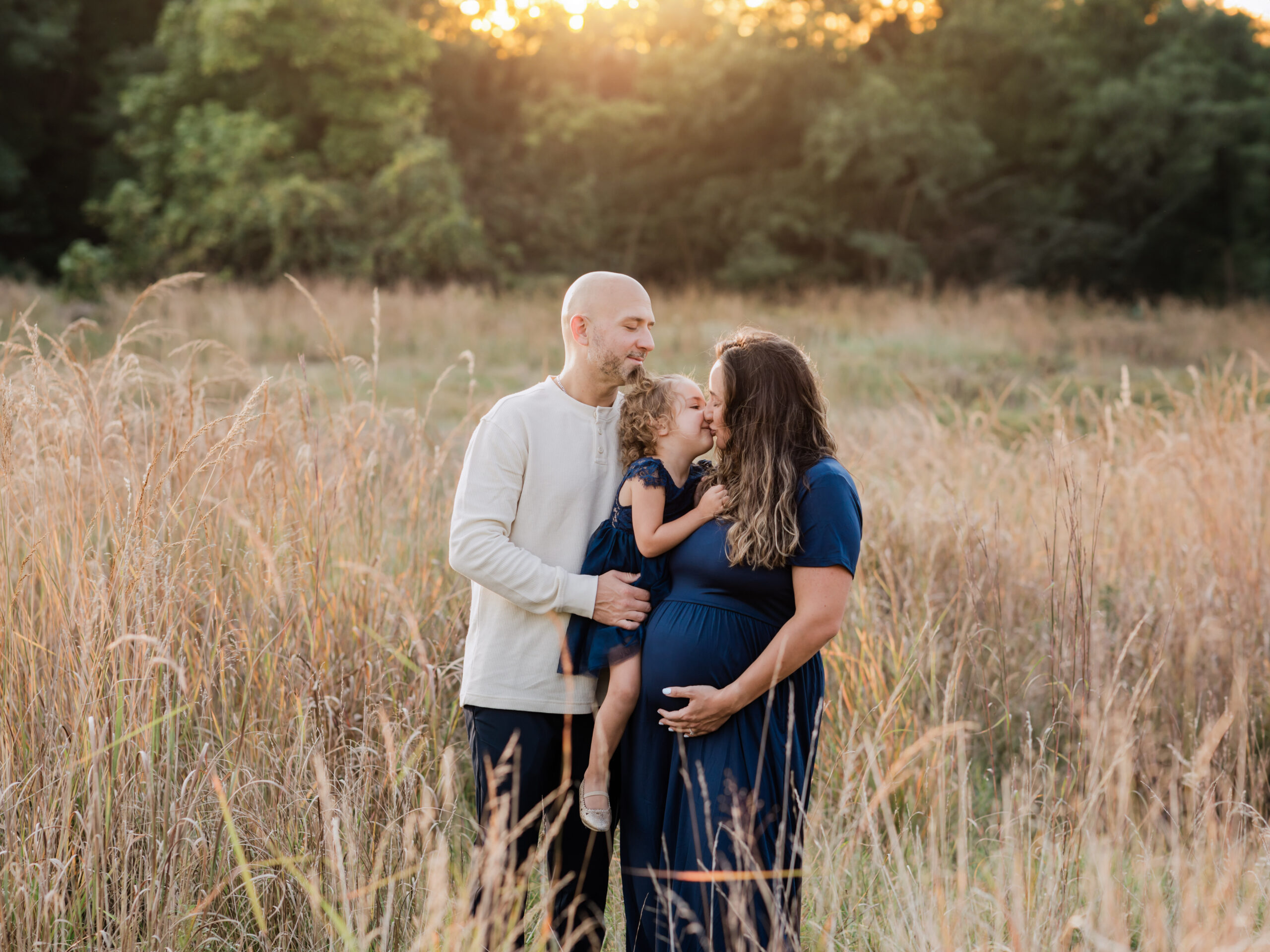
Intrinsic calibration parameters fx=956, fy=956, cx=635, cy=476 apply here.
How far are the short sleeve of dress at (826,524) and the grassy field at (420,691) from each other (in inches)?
18.2

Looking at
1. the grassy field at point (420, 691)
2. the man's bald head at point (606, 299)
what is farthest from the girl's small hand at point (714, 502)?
the grassy field at point (420, 691)

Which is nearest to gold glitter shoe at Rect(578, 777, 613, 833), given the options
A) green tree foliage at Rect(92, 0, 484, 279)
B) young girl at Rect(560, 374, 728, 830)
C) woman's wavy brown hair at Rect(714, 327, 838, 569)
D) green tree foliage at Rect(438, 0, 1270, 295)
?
young girl at Rect(560, 374, 728, 830)

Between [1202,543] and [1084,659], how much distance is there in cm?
218

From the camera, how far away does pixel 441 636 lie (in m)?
3.38

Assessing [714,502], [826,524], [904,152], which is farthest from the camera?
[904,152]

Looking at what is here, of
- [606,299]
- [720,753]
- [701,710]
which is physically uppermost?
[606,299]

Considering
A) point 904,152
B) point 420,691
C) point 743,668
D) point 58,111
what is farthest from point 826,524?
point 58,111

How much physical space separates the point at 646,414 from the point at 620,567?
40 cm

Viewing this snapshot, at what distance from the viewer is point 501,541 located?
2361mm

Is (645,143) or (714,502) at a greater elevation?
(645,143)

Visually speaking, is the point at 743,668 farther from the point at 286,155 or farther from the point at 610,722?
the point at 286,155

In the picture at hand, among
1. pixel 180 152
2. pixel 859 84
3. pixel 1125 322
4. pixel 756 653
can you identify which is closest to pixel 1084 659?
pixel 756 653

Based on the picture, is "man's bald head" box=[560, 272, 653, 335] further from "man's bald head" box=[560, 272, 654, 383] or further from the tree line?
the tree line

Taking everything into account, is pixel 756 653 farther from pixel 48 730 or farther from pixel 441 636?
pixel 48 730
